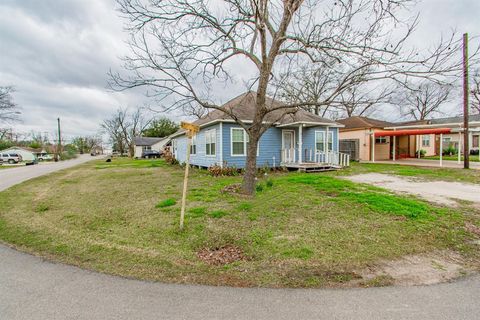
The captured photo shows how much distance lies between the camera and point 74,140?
89.8m

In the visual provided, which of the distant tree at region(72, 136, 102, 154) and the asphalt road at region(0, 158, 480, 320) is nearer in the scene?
the asphalt road at region(0, 158, 480, 320)

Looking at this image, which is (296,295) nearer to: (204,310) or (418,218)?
(204,310)

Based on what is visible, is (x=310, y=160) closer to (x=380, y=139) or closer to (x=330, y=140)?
(x=330, y=140)

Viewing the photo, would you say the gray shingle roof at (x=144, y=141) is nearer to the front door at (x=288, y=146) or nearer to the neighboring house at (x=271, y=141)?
the neighboring house at (x=271, y=141)

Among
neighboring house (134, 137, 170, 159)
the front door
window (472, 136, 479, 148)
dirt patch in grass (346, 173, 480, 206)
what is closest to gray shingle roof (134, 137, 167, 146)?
neighboring house (134, 137, 170, 159)

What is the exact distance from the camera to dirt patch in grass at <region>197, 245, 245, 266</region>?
3.54 metres

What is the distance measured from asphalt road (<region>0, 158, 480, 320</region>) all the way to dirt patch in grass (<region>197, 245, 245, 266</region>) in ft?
2.46

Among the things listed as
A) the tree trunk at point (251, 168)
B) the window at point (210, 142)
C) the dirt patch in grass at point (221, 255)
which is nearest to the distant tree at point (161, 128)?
the window at point (210, 142)

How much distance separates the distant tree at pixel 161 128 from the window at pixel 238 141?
46.6 metres

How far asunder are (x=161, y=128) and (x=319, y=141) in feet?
161

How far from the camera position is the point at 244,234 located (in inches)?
175

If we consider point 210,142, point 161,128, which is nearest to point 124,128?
point 161,128

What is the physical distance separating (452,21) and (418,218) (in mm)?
4447

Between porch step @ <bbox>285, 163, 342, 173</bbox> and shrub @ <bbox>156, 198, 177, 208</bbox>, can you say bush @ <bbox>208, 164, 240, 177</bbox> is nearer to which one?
porch step @ <bbox>285, 163, 342, 173</bbox>
